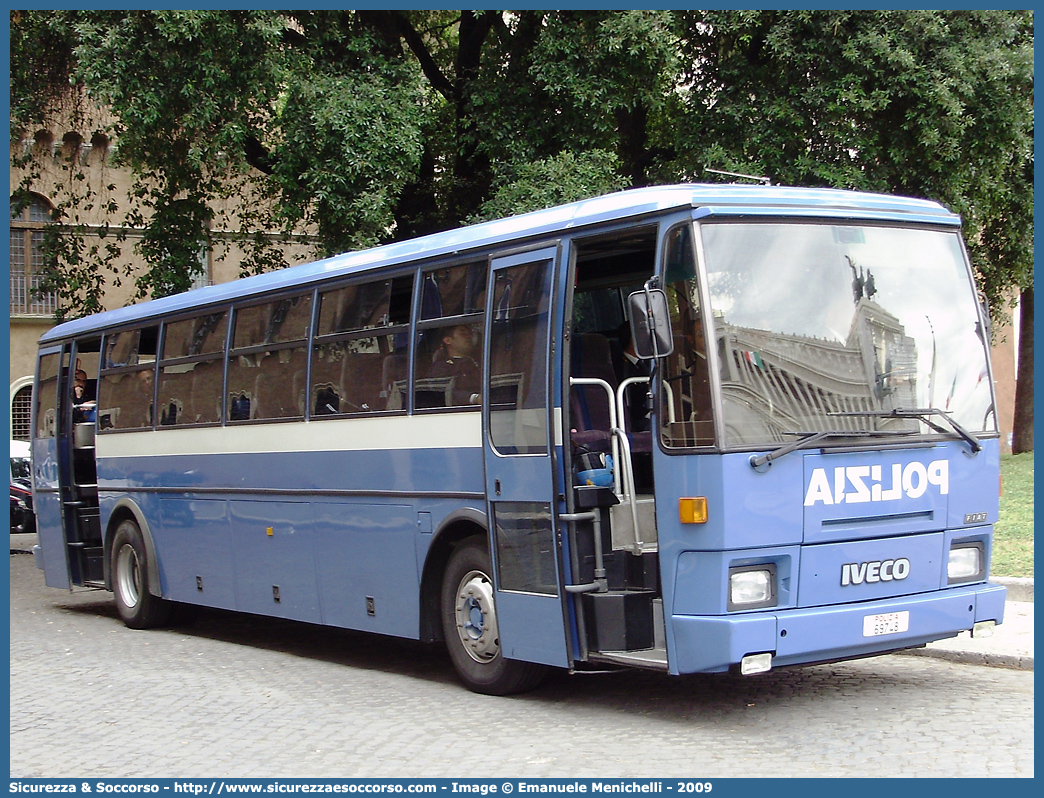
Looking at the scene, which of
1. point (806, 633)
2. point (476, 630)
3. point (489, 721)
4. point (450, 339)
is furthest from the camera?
point (450, 339)

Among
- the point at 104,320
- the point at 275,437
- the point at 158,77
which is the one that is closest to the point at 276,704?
the point at 275,437

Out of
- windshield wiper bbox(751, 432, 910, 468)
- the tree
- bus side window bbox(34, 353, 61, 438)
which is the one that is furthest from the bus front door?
bus side window bbox(34, 353, 61, 438)

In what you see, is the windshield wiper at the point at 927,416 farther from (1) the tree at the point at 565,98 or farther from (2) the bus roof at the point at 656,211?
(1) the tree at the point at 565,98

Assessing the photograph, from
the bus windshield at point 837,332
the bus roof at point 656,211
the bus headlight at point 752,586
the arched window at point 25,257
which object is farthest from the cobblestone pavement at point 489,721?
the arched window at point 25,257

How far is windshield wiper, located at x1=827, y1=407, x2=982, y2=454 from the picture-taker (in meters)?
7.42

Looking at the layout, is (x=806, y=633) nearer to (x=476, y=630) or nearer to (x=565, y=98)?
(x=476, y=630)

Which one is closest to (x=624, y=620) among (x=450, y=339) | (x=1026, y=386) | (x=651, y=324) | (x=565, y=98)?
(x=651, y=324)

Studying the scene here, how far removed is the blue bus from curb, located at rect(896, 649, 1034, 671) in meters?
1.35

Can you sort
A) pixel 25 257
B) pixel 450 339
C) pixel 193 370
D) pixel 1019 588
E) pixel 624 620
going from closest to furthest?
pixel 624 620, pixel 450 339, pixel 1019 588, pixel 193 370, pixel 25 257

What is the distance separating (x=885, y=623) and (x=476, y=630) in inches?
107

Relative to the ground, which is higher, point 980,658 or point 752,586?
point 752,586

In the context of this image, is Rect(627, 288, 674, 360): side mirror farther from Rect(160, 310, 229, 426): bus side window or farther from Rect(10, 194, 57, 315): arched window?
Rect(10, 194, 57, 315): arched window

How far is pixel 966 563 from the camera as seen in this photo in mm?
7844

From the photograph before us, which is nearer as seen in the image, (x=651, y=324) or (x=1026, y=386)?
(x=651, y=324)
